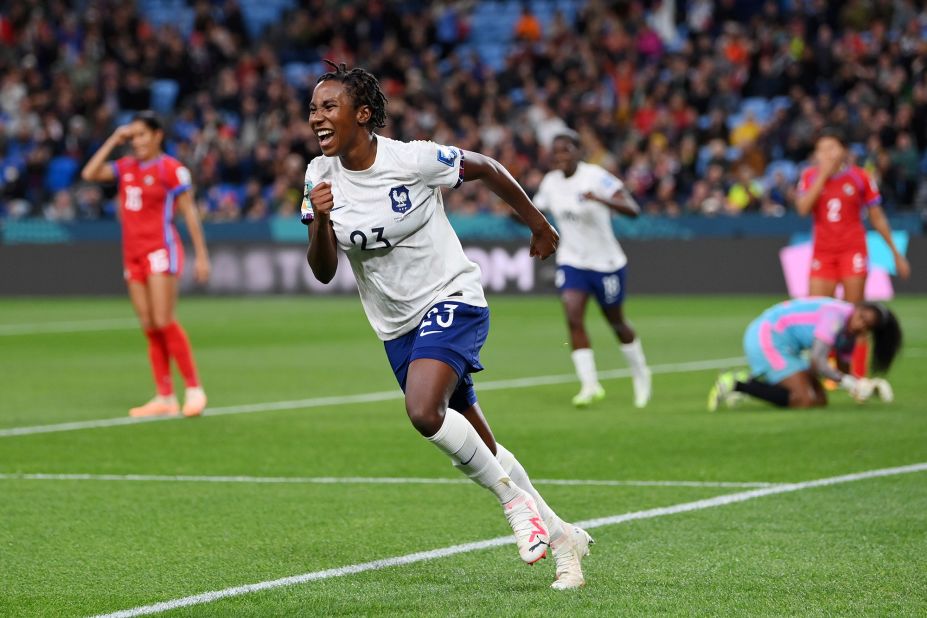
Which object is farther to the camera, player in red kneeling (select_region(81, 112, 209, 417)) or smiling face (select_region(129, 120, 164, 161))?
player in red kneeling (select_region(81, 112, 209, 417))

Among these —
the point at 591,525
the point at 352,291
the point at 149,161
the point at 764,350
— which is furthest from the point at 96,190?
the point at 591,525

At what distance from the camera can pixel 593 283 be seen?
42.8 ft

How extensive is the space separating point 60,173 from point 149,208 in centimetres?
2093

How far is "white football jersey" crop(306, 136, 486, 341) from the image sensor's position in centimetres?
621

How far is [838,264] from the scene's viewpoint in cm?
1358

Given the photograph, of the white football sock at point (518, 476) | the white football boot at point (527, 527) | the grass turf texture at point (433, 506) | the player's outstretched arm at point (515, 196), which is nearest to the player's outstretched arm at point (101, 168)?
the grass turf texture at point (433, 506)

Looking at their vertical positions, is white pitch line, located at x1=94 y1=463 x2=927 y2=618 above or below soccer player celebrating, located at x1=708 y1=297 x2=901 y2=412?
above

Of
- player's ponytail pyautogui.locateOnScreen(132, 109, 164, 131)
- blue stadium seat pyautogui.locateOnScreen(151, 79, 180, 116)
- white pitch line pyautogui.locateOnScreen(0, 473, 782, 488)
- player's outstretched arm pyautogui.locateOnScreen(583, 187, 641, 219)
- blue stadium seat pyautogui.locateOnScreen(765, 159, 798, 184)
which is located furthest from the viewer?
blue stadium seat pyautogui.locateOnScreen(151, 79, 180, 116)

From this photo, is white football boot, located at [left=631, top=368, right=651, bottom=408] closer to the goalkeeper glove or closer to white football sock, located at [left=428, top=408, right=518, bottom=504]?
the goalkeeper glove

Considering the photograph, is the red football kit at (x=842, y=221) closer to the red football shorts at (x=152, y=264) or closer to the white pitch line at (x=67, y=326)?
the red football shorts at (x=152, y=264)

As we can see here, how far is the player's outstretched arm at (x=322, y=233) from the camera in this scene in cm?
578

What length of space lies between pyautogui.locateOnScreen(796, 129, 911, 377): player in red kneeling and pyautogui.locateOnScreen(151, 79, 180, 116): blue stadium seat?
23608 millimetres

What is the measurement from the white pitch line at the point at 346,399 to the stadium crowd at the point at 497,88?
1062 cm

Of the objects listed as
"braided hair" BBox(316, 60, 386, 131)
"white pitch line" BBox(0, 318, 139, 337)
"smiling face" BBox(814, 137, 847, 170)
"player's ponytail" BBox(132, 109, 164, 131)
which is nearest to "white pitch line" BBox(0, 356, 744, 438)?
"player's ponytail" BBox(132, 109, 164, 131)
